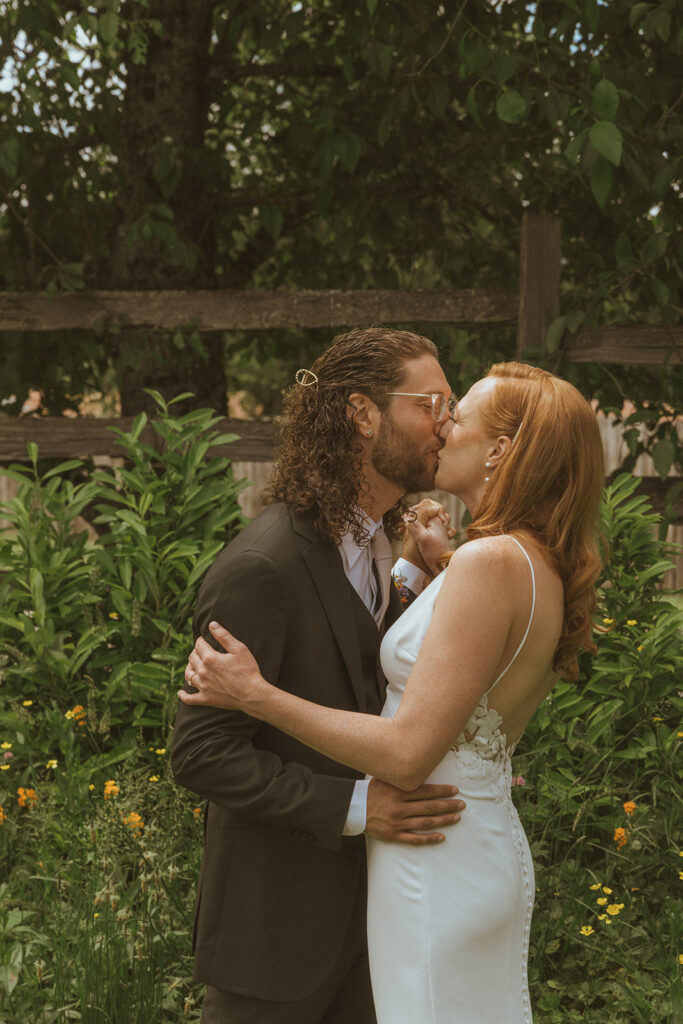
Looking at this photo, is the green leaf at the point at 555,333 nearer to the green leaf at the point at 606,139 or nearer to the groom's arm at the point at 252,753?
the green leaf at the point at 606,139

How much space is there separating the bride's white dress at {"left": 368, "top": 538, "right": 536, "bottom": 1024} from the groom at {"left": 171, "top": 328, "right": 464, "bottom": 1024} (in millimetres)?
58

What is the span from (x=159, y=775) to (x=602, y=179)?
8.63ft

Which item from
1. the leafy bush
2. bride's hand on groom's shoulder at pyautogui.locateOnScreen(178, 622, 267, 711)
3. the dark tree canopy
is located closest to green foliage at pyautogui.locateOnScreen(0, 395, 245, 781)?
the leafy bush

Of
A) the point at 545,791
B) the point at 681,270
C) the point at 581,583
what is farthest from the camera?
the point at 681,270

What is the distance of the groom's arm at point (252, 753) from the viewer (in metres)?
1.89

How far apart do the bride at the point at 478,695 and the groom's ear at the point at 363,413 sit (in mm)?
294

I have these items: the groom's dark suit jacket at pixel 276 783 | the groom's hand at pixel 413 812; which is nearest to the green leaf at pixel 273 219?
the groom's dark suit jacket at pixel 276 783

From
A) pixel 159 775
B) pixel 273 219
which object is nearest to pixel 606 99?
pixel 273 219

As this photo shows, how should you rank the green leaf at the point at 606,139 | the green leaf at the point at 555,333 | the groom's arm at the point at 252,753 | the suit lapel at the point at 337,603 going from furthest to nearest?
the green leaf at the point at 555,333
the green leaf at the point at 606,139
the suit lapel at the point at 337,603
the groom's arm at the point at 252,753

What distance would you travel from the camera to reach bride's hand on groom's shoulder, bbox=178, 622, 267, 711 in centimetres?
185

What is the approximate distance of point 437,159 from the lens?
5.86m

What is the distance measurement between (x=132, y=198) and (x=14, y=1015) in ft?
13.7

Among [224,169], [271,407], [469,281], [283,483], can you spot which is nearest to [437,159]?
[469,281]

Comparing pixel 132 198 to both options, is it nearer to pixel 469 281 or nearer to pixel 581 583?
pixel 469 281
